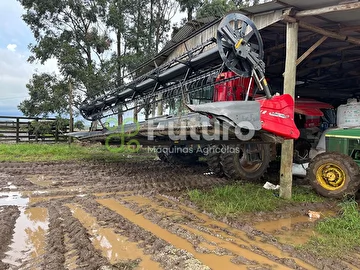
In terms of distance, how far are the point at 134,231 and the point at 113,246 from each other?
43 cm

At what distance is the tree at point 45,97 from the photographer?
48.3 feet

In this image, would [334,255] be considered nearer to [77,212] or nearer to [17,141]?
[77,212]

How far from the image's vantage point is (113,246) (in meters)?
2.95

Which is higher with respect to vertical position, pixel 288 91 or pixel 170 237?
pixel 288 91

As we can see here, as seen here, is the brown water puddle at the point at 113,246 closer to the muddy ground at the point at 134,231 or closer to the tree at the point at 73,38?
the muddy ground at the point at 134,231

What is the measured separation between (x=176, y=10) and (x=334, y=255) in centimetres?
1997

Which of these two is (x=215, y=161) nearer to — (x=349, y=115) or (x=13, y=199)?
(x=349, y=115)

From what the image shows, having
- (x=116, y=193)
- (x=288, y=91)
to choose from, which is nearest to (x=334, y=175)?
(x=288, y=91)

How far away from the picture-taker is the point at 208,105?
3.50 m

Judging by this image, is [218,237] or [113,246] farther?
[218,237]

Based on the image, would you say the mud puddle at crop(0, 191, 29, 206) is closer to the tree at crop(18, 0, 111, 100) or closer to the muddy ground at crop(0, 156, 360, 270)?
the muddy ground at crop(0, 156, 360, 270)

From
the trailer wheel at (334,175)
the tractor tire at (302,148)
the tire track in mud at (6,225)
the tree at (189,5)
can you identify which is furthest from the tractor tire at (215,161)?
the tree at (189,5)

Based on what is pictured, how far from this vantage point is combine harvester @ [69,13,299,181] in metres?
3.72

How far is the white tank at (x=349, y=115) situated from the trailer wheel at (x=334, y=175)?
65.8 inches
